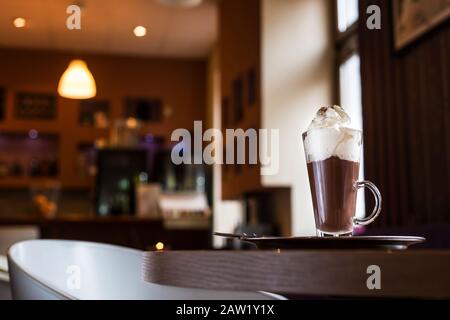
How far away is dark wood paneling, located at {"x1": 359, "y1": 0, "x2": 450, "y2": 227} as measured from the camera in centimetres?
272

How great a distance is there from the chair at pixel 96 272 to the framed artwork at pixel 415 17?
1.98 m

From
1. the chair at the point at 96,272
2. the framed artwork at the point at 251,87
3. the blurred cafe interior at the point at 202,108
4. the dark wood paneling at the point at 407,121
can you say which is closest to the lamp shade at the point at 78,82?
the blurred cafe interior at the point at 202,108

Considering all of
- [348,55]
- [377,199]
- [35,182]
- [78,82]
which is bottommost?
[377,199]

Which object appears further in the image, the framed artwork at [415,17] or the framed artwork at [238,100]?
the framed artwork at [238,100]

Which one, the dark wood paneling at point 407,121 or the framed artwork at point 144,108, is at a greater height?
the framed artwork at point 144,108

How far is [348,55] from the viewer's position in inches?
164

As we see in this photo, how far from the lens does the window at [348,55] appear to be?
12.3ft

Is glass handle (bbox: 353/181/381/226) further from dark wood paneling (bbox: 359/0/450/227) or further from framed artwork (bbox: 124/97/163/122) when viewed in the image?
framed artwork (bbox: 124/97/163/122)

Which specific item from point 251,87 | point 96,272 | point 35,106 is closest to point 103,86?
point 35,106

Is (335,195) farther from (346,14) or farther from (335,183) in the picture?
(346,14)

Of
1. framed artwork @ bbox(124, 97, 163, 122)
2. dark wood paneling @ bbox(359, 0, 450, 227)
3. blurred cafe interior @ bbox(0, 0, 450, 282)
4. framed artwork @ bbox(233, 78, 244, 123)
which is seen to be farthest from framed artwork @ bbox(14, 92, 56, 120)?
dark wood paneling @ bbox(359, 0, 450, 227)

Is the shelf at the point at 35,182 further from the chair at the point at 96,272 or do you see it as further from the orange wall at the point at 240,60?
the chair at the point at 96,272

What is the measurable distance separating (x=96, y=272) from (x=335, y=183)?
513mm
